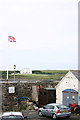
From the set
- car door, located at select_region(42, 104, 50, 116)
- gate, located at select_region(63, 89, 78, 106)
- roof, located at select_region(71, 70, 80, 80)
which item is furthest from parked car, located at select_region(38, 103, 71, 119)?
roof, located at select_region(71, 70, 80, 80)

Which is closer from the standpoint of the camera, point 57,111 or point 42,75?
point 57,111

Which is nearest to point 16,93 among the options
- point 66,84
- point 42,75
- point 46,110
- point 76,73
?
point 42,75

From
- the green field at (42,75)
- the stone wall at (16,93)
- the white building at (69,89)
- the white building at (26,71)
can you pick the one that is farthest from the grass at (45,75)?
the white building at (69,89)

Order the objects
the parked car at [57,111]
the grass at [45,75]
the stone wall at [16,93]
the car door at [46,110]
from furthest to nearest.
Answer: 1. the stone wall at [16,93]
2. the grass at [45,75]
3. the car door at [46,110]
4. the parked car at [57,111]

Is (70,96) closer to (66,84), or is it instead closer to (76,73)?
(66,84)

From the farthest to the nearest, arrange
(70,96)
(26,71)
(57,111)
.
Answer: (26,71), (70,96), (57,111)

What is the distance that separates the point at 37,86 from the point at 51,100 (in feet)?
2.96

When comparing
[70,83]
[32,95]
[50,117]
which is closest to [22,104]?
[32,95]

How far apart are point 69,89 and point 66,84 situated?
8.2 inches

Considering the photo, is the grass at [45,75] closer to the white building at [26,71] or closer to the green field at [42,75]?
the green field at [42,75]

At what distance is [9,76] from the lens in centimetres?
799

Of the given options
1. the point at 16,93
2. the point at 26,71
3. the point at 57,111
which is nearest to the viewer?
the point at 57,111

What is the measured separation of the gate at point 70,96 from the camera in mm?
6801

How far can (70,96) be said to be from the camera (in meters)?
6.93
